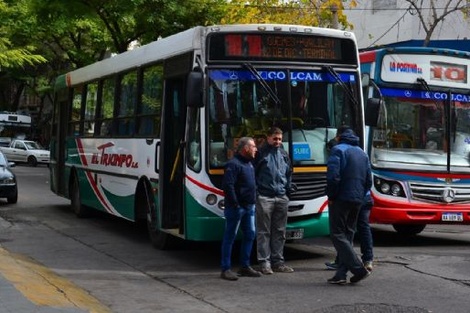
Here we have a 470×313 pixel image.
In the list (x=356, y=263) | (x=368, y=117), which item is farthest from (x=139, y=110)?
(x=356, y=263)

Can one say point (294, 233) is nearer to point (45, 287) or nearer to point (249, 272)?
point (249, 272)

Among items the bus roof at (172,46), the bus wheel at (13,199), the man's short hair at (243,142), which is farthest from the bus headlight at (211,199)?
the bus wheel at (13,199)

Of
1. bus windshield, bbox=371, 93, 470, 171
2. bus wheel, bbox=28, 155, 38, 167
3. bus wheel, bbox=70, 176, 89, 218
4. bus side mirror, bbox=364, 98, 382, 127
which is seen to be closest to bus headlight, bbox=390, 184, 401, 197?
bus windshield, bbox=371, 93, 470, 171

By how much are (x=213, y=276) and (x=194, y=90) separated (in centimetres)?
237

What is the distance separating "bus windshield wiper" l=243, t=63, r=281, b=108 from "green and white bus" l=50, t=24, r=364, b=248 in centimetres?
1

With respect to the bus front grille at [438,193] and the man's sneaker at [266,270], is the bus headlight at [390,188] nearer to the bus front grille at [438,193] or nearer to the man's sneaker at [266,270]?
the bus front grille at [438,193]

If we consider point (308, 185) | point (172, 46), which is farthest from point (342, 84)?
point (172, 46)

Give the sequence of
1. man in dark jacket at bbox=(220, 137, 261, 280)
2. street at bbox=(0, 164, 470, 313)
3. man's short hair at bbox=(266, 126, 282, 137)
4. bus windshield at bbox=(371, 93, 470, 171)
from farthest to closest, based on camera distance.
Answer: bus windshield at bbox=(371, 93, 470, 171), man's short hair at bbox=(266, 126, 282, 137), man in dark jacket at bbox=(220, 137, 261, 280), street at bbox=(0, 164, 470, 313)

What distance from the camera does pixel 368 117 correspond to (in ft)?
33.2

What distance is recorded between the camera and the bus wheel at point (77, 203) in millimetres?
15086

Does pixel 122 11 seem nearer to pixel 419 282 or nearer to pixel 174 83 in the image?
pixel 174 83

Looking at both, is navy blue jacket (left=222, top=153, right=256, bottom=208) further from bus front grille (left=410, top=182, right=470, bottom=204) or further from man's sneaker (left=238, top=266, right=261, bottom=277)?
bus front grille (left=410, top=182, right=470, bottom=204)

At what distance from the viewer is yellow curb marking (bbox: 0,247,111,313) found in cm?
668

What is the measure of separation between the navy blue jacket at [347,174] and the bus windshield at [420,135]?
127 inches
